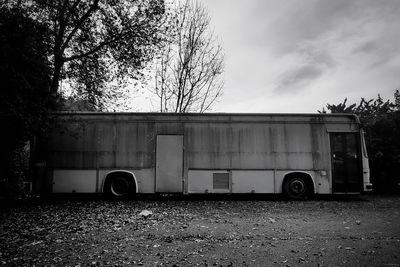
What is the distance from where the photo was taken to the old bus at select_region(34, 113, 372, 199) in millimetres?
11312

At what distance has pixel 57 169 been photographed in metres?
11.3

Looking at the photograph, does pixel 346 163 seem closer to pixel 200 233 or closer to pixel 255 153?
pixel 255 153

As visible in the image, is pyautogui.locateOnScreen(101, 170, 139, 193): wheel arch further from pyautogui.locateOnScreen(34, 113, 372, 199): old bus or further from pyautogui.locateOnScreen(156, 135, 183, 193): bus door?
pyautogui.locateOnScreen(156, 135, 183, 193): bus door

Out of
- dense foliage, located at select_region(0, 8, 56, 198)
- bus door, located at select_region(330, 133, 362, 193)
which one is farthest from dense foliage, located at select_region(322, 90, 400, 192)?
dense foliage, located at select_region(0, 8, 56, 198)

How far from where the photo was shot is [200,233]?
6840 millimetres

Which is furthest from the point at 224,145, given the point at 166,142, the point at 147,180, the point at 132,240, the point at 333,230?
the point at 132,240

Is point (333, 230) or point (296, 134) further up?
point (296, 134)

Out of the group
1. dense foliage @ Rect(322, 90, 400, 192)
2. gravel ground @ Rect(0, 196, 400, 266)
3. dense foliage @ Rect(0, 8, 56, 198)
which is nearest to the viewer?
gravel ground @ Rect(0, 196, 400, 266)

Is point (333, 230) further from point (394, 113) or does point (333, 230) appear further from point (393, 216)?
point (394, 113)

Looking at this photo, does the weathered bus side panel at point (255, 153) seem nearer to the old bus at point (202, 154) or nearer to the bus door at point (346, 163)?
the old bus at point (202, 154)

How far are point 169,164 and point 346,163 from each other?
22.4 ft

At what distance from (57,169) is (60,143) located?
1.01 metres

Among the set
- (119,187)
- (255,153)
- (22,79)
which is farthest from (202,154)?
(22,79)

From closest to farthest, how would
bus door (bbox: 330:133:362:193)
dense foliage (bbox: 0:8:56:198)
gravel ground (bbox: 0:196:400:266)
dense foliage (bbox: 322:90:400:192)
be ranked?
gravel ground (bbox: 0:196:400:266) → dense foliage (bbox: 0:8:56:198) → bus door (bbox: 330:133:362:193) → dense foliage (bbox: 322:90:400:192)
